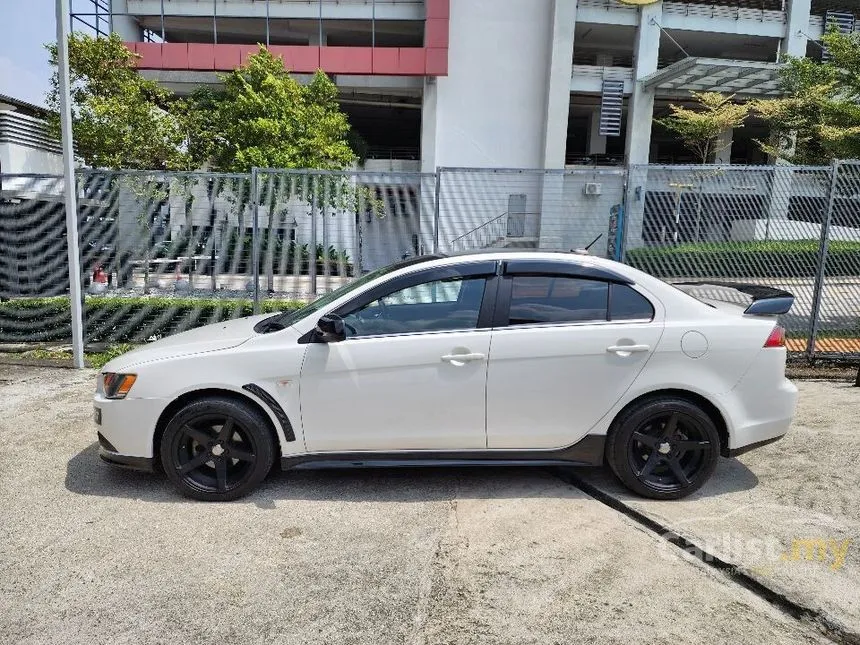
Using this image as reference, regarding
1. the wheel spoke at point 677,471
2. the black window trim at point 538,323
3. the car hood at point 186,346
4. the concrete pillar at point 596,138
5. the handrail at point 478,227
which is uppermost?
the concrete pillar at point 596,138

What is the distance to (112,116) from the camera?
57.0 ft

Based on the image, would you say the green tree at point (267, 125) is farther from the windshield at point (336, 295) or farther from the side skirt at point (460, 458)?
the side skirt at point (460, 458)

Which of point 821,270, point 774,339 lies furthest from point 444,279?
point 821,270

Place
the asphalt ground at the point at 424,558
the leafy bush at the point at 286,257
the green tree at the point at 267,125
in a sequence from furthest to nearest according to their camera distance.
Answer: the green tree at the point at 267,125 → the leafy bush at the point at 286,257 → the asphalt ground at the point at 424,558

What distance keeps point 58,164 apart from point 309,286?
41.7 ft

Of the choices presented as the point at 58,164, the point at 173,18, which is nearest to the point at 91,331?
the point at 58,164

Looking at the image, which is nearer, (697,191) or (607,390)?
(607,390)

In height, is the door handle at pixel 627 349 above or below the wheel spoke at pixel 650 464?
above

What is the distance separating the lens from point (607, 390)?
3693 mm

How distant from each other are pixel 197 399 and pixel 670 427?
2.95 m

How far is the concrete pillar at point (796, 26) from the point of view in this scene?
80.8ft

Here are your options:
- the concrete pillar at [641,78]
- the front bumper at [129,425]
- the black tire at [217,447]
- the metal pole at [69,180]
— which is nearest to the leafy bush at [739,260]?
the black tire at [217,447]

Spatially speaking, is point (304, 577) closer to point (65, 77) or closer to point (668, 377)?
point (668, 377)

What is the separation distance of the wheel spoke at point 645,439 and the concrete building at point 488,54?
21160 mm
